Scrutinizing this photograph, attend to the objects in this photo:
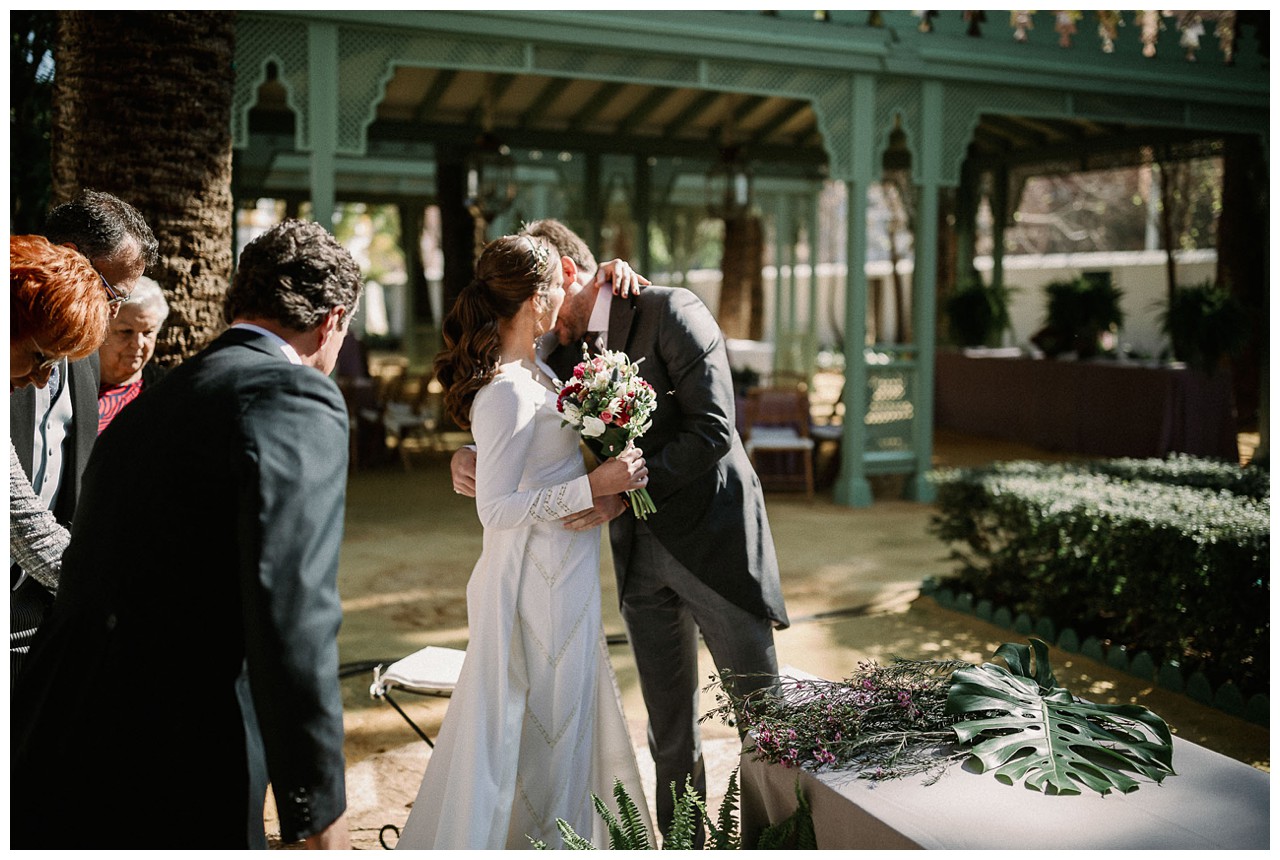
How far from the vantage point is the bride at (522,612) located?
2.94m

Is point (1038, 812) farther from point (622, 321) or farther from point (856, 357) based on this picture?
point (856, 357)

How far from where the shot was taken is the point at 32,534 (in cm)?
236

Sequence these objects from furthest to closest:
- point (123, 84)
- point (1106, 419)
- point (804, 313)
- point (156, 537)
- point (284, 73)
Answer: point (804, 313) → point (1106, 419) → point (284, 73) → point (123, 84) → point (156, 537)

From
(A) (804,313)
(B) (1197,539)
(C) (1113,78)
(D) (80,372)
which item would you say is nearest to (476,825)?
(D) (80,372)

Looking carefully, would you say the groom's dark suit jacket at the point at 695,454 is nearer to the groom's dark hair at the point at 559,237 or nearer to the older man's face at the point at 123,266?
the groom's dark hair at the point at 559,237

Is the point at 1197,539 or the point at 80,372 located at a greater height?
the point at 80,372

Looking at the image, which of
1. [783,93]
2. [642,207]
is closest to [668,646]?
[783,93]

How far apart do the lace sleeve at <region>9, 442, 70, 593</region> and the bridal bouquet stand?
1232 mm

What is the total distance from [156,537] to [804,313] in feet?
112

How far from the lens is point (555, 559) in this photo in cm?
306

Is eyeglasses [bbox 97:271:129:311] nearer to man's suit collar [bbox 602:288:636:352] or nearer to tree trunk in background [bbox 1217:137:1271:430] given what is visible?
man's suit collar [bbox 602:288:636:352]

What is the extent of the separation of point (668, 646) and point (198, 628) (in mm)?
1744

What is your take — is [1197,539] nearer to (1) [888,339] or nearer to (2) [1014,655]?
(2) [1014,655]

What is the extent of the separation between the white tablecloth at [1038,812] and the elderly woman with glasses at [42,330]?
178cm
